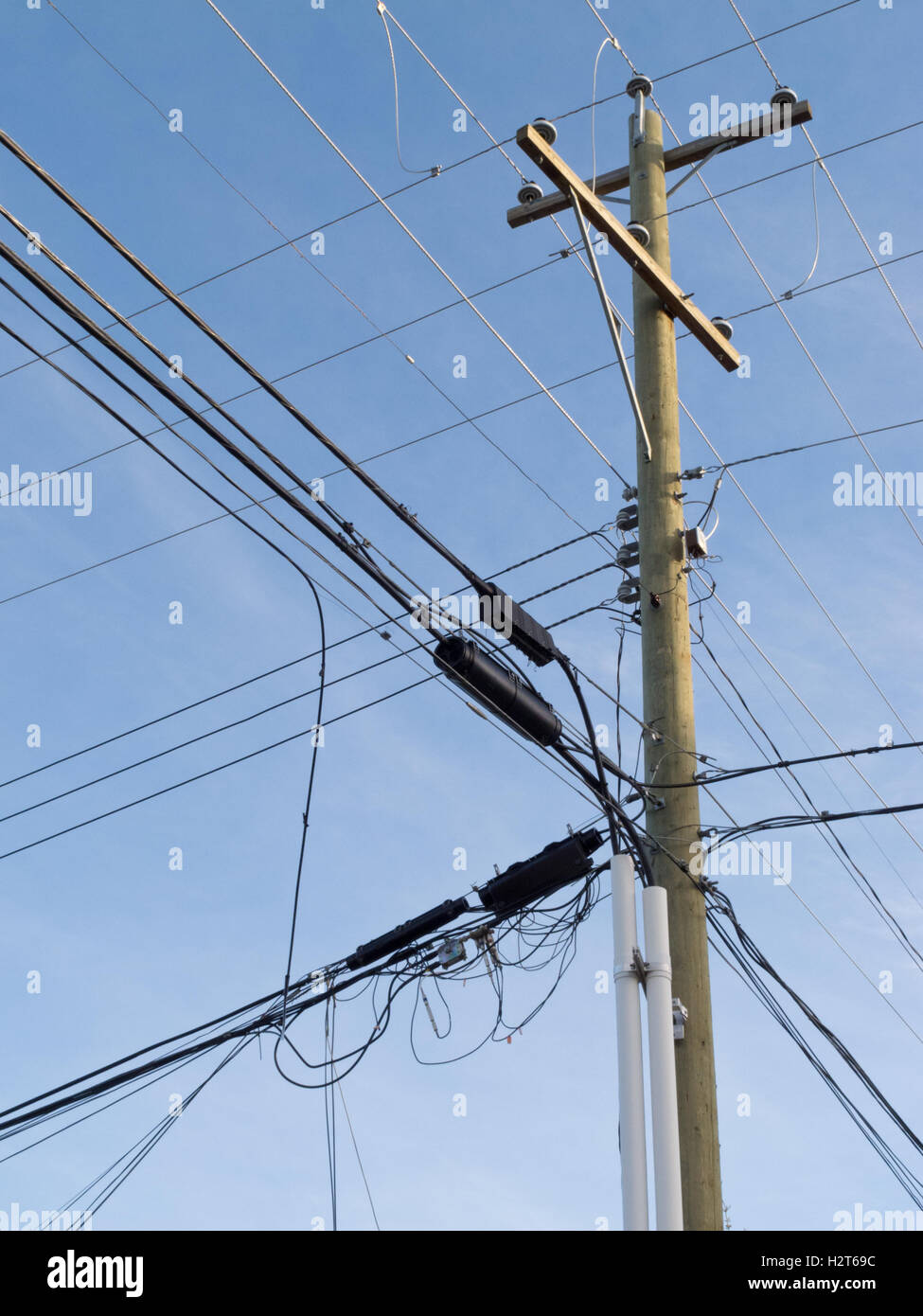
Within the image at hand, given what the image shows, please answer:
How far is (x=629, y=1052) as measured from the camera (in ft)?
24.0

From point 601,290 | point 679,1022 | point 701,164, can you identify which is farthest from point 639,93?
point 679,1022

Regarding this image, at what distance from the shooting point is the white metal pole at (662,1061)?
696cm

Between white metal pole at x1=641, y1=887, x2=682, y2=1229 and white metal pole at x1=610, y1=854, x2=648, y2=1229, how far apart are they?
0.22 feet

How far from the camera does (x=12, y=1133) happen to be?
31.8 feet

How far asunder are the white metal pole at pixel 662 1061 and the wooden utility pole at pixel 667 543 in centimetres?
23

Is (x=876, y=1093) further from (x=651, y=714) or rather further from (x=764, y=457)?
(x=764, y=457)

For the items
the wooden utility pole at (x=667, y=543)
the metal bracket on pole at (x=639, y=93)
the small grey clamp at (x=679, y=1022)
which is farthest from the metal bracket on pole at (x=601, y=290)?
the small grey clamp at (x=679, y=1022)

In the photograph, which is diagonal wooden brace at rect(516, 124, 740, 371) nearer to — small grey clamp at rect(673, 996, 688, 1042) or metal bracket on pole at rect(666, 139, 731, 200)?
metal bracket on pole at rect(666, 139, 731, 200)

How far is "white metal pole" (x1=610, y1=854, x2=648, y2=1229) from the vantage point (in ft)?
22.9

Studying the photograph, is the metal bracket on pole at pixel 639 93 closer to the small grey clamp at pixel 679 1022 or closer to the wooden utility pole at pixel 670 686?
the wooden utility pole at pixel 670 686

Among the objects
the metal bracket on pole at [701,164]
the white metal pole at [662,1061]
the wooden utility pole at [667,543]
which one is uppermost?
the metal bracket on pole at [701,164]

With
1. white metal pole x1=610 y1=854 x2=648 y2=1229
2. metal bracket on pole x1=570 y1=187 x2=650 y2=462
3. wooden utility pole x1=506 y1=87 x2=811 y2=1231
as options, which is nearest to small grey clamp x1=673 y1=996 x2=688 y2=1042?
wooden utility pole x1=506 y1=87 x2=811 y2=1231

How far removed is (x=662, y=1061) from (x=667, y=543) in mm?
3563
